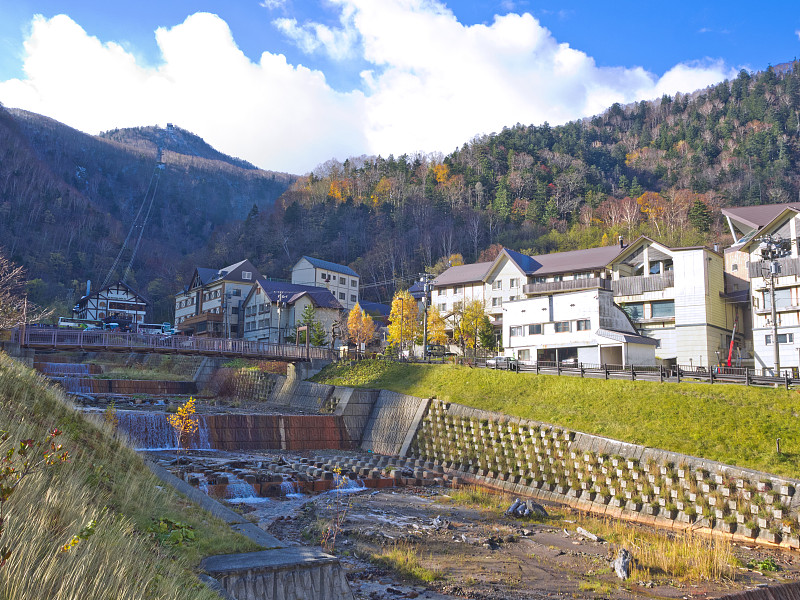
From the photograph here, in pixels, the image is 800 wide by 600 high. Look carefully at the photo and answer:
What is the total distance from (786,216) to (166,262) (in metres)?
121

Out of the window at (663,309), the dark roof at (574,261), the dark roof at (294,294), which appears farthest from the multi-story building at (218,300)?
the window at (663,309)

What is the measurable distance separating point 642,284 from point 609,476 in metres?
28.9

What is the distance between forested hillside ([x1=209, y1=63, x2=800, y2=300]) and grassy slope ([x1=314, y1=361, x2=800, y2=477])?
4909cm

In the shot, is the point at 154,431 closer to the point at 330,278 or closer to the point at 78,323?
the point at 78,323

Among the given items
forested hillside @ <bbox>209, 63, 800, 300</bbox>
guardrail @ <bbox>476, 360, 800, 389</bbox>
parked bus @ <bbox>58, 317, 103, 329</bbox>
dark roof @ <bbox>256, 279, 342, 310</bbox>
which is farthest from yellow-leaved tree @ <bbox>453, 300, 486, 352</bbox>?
parked bus @ <bbox>58, 317, 103, 329</bbox>

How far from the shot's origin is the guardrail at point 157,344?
4056cm

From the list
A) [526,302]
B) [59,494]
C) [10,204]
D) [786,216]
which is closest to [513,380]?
[526,302]

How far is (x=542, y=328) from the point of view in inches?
1950

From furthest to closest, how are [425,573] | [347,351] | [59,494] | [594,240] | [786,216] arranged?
1. [594,240]
2. [347,351]
3. [786,216]
4. [425,573]
5. [59,494]

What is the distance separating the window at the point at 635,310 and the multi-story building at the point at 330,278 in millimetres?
40000

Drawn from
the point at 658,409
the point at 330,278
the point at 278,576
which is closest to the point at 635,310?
the point at 658,409

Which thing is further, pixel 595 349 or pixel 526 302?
pixel 526 302

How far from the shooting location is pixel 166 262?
133 meters

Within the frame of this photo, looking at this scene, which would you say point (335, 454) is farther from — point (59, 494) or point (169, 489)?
point (59, 494)
